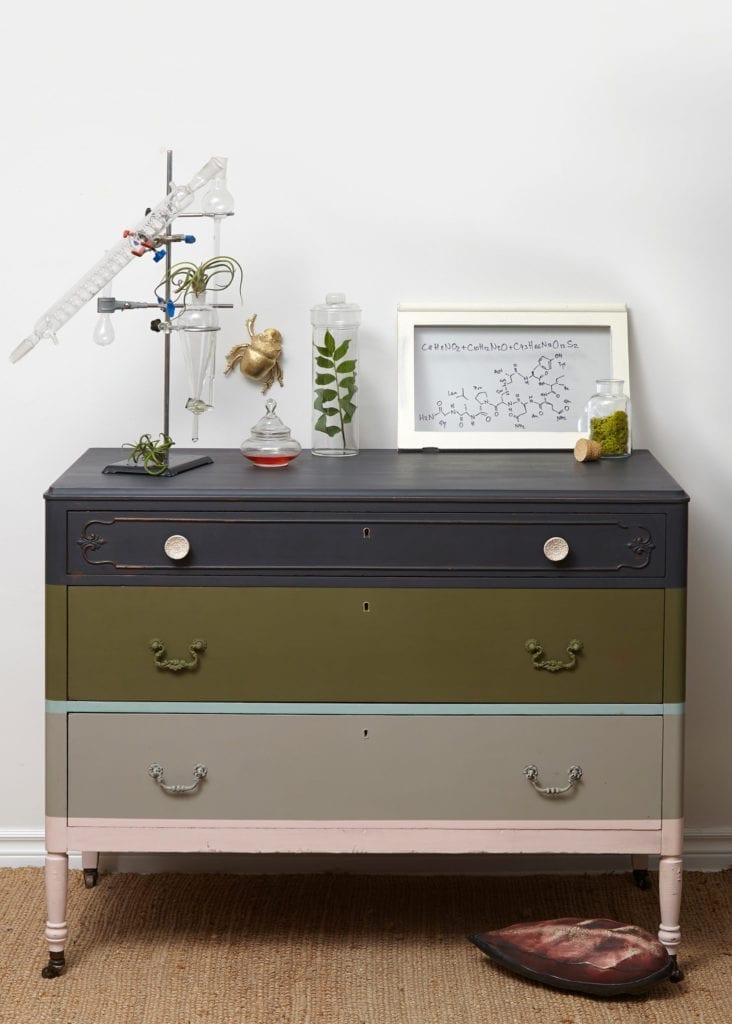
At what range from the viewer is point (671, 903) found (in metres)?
2.45

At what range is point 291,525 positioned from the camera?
2.36 m

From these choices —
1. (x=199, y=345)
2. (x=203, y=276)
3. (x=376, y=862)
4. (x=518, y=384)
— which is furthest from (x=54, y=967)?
(x=518, y=384)

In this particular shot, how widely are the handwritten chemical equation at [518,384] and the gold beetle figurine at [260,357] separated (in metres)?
0.30

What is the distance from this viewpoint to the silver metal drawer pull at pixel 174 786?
2402 mm

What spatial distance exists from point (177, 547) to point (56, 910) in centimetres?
72

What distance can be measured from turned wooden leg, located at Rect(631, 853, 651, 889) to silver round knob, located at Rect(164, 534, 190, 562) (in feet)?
4.10

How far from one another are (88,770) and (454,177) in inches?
55.8

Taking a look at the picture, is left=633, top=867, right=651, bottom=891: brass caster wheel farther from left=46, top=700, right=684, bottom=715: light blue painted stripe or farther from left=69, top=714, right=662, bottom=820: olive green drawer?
left=46, top=700, right=684, bottom=715: light blue painted stripe

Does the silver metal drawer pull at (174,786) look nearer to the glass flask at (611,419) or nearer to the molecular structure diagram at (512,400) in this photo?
the molecular structure diagram at (512,400)

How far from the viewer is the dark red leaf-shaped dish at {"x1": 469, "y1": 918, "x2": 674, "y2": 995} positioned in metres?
2.37

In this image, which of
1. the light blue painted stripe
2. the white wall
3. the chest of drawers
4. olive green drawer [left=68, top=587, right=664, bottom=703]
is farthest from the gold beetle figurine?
the light blue painted stripe

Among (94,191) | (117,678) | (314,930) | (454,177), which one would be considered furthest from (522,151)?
(314,930)

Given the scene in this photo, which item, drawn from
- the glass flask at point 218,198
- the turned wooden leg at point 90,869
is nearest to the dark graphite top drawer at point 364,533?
the glass flask at point 218,198

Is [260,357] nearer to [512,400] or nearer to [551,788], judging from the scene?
[512,400]
